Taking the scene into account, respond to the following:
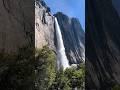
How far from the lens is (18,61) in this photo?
10602mm

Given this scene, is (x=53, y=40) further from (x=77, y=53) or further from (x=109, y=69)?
(x=109, y=69)

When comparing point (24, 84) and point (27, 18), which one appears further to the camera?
point (27, 18)

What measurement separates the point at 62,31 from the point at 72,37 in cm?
411

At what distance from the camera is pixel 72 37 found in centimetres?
5312

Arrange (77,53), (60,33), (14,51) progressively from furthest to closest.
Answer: (77,53), (60,33), (14,51)

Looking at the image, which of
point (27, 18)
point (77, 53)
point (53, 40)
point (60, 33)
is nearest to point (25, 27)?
point (27, 18)

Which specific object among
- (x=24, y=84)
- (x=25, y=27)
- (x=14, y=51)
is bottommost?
(x=24, y=84)

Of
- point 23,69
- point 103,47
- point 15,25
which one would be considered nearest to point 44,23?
point 103,47

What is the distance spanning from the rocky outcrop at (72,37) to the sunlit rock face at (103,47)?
3427cm

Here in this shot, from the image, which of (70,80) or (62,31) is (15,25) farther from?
(62,31)

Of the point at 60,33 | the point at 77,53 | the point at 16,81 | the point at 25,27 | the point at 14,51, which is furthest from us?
the point at 77,53

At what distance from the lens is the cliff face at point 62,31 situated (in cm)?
4041

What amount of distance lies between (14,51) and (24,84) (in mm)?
1830

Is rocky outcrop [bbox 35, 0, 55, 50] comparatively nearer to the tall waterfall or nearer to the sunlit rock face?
the tall waterfall
